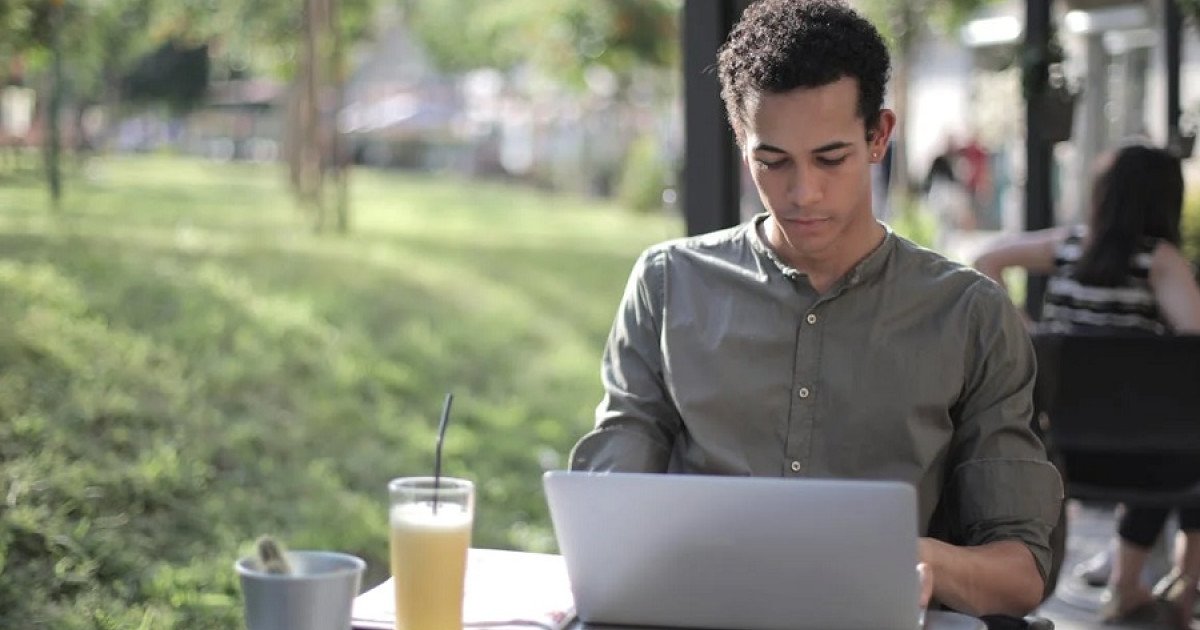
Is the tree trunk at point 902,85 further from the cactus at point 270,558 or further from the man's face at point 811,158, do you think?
the cactus at point 270,558

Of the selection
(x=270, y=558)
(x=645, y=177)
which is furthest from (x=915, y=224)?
(x=270, y=558)

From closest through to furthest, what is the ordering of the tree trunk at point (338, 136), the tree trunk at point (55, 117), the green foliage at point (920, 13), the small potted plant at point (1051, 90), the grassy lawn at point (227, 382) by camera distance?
the grassy lawn at point (227, 382) < the tree trunk at point (55, 117) < the small potted plant at point (1051, 90) < the tree trunk at point (338, 136) < the green foliage at point (920, 13)

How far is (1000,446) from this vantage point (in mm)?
2037

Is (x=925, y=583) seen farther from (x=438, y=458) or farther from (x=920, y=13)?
(x=920, y=13)

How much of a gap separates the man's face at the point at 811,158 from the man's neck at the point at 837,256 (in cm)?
4

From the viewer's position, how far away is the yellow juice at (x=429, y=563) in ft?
4.99

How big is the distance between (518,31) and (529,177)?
269 inches

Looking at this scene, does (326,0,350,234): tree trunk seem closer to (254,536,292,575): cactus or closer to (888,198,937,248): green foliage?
(888,198,937,248): green foliage

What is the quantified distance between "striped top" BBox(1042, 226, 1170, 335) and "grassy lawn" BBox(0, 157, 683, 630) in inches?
80.3

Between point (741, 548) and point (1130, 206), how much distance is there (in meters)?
3.08

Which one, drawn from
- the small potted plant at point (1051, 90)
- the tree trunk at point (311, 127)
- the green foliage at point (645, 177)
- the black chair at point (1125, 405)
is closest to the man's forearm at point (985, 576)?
the black chair at point (1125, 405)

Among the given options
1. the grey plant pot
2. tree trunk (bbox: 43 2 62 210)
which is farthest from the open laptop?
tree trunk (bbox: 43 2 62 210)

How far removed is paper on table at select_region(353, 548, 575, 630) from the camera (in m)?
1.68

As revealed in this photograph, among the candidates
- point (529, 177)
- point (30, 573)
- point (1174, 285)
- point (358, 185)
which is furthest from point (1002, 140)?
point (30, 573)
